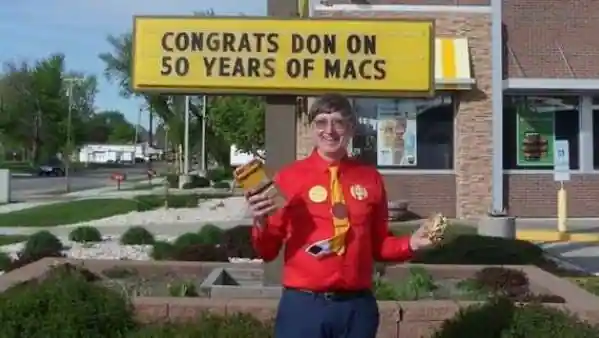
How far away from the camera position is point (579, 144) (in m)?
22.0

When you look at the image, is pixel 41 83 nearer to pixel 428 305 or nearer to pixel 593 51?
pixel 593 51

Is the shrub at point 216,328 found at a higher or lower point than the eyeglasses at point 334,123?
lower

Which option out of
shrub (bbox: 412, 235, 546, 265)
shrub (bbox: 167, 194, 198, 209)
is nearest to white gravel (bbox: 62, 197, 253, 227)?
shrub (bbox: 167, 194, 198, 209)

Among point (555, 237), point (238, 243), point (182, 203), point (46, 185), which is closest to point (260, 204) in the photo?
point (238, 243)

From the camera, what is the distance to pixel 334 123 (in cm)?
393

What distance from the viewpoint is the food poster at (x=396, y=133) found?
70.5 feet

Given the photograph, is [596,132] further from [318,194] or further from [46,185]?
[46,185]

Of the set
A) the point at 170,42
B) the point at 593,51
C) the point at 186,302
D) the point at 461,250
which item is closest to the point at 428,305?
the point at 186,302

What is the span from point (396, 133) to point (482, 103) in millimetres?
2055

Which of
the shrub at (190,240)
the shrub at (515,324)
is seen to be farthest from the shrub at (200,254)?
the shrub at (515,324)

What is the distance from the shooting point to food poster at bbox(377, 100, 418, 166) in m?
21.5

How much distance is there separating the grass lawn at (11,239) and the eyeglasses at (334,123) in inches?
514

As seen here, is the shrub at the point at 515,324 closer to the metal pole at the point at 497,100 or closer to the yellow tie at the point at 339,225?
the yellow tie at the point at 339,225

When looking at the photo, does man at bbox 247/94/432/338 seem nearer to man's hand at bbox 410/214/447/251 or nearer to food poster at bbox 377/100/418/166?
man's hand at bbox 410/214/447/251
